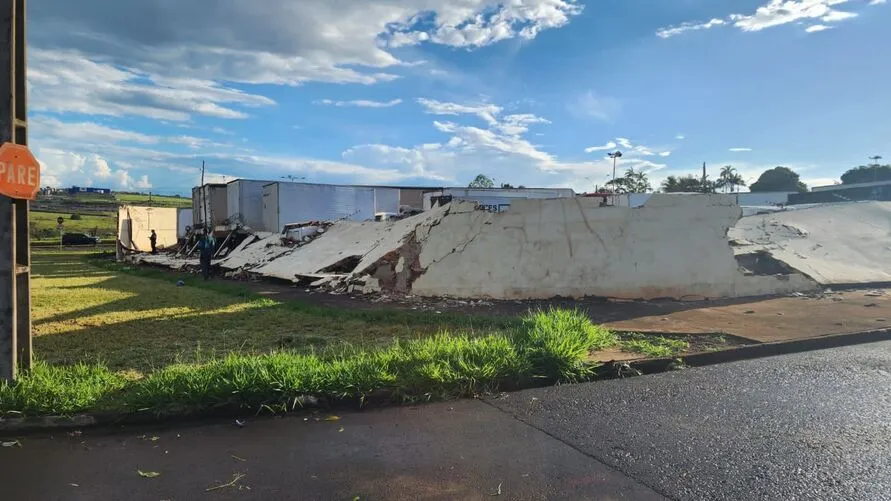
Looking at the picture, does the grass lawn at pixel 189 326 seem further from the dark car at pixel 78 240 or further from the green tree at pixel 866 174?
the green tree at pixel 866 174

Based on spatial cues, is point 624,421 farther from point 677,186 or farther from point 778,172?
point 778,172

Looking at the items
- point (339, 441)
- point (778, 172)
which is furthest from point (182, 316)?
point (778, 172)

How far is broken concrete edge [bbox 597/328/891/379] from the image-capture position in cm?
630

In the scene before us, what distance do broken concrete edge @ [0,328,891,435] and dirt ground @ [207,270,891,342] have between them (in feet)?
0.84

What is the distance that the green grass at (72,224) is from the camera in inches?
2459

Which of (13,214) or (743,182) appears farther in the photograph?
(743,182)

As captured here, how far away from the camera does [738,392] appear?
5.54 meters

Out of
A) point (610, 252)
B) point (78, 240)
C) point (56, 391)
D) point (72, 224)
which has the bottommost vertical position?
point (56, 391)

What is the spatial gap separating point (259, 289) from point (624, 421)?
13156 millimetres

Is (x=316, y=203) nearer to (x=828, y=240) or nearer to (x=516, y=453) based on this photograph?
(x=828, y=240)

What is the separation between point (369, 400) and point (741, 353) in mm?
4968

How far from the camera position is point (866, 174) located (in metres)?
74.7

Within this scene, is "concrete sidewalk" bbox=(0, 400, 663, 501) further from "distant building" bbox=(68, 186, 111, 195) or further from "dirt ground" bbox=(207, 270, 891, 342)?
"distant building" bbox=(68, 186, 111, 195)

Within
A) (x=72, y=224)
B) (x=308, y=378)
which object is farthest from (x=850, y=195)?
(x=72, y=224)
